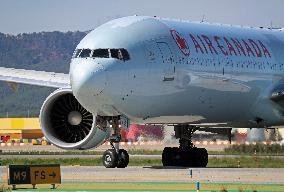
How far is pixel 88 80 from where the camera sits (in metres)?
37.3

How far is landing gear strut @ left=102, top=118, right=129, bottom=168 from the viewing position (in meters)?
38.7

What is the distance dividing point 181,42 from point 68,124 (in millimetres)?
5789

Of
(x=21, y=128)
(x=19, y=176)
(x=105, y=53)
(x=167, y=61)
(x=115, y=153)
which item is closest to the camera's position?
(x=19, y=176)

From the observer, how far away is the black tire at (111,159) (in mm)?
38781

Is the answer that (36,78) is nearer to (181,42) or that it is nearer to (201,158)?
(201,158)

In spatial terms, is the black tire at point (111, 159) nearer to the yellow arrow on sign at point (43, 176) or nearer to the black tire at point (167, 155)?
the black tire at point (167, 155)

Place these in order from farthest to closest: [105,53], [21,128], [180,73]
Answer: [21,128] < [180,73] < [105,53]

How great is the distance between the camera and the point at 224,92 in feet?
141

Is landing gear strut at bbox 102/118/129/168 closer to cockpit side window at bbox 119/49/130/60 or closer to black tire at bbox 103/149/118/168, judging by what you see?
black tire at bbox 103/149/118/168

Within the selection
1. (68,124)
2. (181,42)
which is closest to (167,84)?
(181,42)

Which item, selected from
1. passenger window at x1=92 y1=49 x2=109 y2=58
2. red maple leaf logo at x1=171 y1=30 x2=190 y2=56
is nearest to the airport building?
red maple leaf logo at x1=171 y1=30 x2=190 y2=56

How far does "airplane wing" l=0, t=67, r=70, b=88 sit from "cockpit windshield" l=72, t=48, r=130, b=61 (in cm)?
833

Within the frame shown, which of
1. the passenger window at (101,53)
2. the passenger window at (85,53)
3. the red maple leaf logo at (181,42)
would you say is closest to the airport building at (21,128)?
the red maple leaf logo at (181,42)

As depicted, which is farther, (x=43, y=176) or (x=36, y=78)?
(x=36, y=78)
